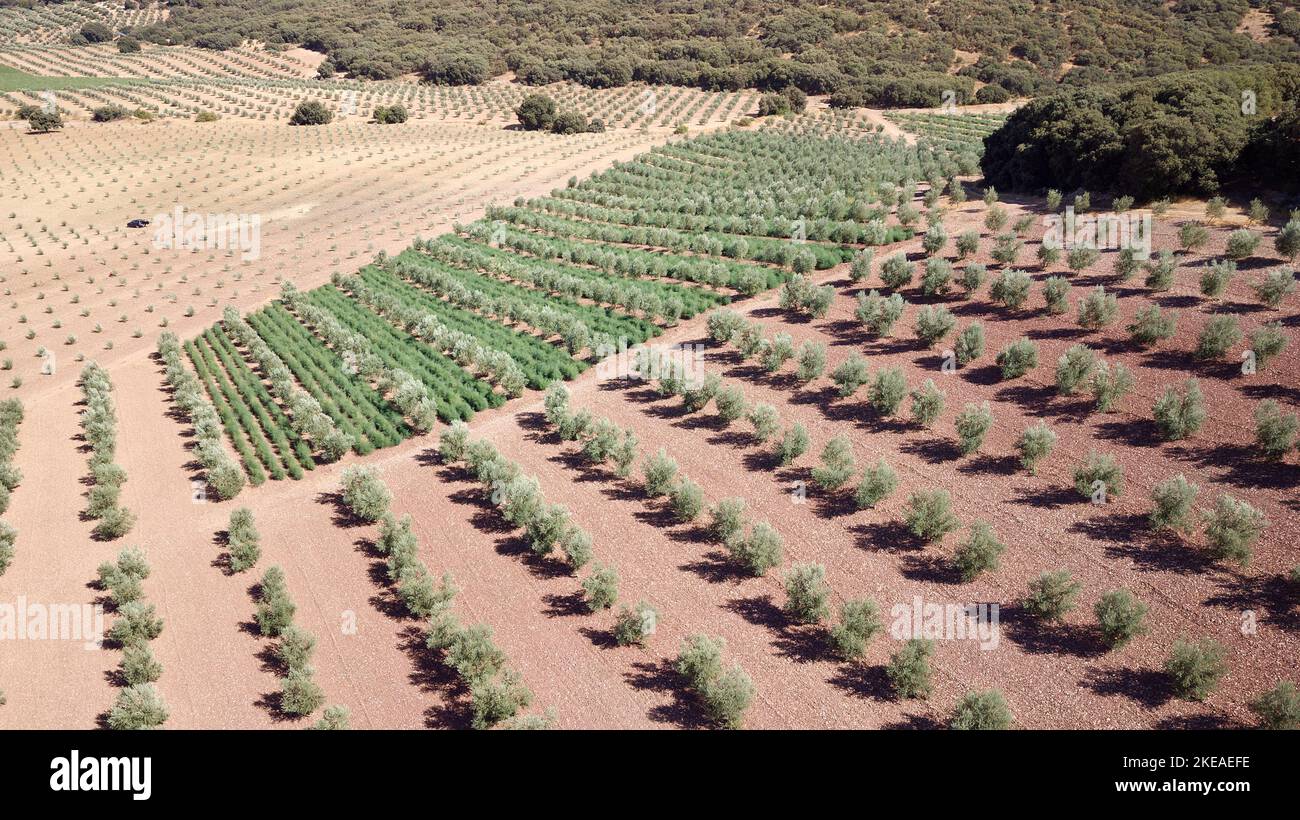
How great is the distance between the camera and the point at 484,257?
46.0 meters

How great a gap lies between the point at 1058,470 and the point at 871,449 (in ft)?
17.7

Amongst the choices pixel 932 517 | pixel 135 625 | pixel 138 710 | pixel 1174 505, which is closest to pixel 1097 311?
pixel 1174 505

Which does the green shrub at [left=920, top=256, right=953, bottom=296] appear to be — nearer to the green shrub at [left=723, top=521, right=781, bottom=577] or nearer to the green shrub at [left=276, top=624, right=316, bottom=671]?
the green shrub at [left=723, top=521, right=781, bottom=577]

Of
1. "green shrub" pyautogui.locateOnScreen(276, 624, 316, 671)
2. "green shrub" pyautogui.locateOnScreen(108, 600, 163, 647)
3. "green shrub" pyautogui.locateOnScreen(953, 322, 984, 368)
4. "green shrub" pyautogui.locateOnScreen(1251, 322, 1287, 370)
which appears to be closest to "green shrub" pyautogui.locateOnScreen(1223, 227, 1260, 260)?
"green shrub" pyautogui.locateOnScreen(1251, 322, 1287, 370)

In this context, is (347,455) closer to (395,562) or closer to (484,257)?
(395,562)

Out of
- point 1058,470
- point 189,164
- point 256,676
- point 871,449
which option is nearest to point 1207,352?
point 1058,470

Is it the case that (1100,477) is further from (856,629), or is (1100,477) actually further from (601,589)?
(601,589)

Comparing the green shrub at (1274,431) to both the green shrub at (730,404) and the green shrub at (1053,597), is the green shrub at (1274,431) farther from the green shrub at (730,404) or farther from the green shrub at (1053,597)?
the green shrub at (730,404)

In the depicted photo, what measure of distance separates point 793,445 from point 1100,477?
8.58 meters

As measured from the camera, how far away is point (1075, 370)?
24656mm

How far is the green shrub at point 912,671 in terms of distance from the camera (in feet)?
50.1

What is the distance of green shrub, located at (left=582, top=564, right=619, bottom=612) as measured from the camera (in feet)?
60.4

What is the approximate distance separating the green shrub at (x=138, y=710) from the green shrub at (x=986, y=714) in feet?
54.9

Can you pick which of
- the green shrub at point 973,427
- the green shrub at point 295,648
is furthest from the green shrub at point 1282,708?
the green shrub at point 295,648
